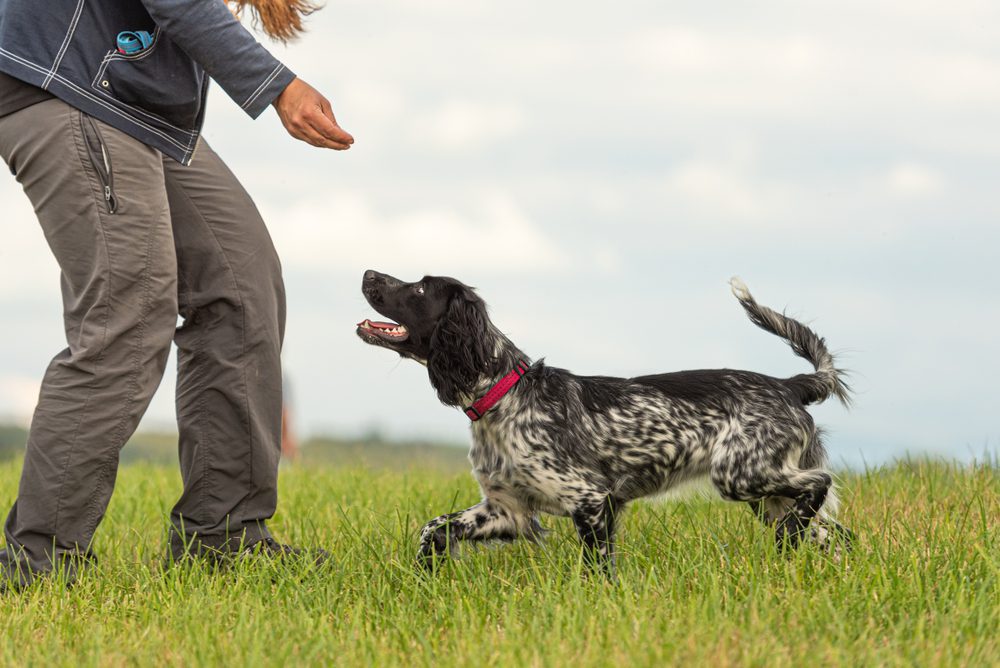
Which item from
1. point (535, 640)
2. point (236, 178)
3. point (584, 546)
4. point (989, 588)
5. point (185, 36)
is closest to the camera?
point (535, 640)

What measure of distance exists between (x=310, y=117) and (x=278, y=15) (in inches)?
59.0

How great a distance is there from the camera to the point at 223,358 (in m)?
5.04

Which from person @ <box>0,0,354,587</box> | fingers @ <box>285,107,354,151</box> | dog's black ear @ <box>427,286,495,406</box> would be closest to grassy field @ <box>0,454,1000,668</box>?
person @ <box>0,0,354,587</box>

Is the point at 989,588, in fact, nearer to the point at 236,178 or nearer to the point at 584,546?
the point at 584,546

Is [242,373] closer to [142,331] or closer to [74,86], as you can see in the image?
[142,331]

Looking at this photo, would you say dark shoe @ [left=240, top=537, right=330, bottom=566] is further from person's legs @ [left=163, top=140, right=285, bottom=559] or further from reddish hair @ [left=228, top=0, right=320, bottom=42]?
reddish hair @ [left=228, top=0, right=320, bottom=42]

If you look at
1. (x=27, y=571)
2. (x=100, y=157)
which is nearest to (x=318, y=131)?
(x=100, y=157)

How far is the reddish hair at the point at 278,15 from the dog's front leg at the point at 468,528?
2.49 m

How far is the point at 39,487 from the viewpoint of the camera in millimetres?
4672

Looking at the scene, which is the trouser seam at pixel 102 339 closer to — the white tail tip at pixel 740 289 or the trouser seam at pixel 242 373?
the trouser seam at pixel 242 373

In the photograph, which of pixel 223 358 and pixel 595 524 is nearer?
pixel 595 524

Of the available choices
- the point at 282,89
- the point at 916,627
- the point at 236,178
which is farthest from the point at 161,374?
the point at 916,627

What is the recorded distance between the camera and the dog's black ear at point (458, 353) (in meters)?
4.92

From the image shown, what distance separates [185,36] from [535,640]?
2.57 meters
